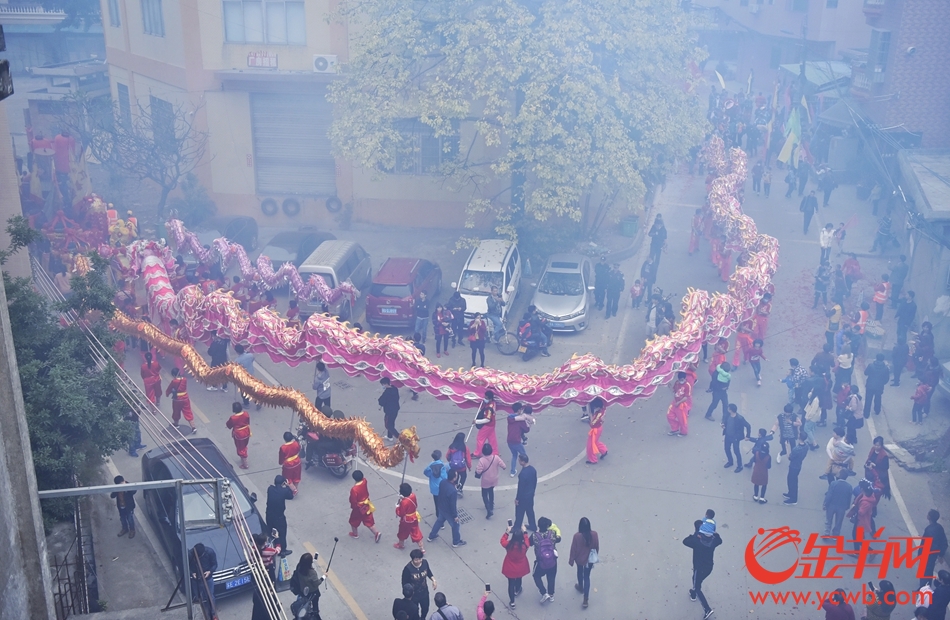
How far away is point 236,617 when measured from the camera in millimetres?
11289

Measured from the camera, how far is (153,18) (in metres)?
29.6

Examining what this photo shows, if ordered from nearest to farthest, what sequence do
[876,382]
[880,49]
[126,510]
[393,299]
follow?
[126,510] → [876,382] → [393,299] → [880,49]

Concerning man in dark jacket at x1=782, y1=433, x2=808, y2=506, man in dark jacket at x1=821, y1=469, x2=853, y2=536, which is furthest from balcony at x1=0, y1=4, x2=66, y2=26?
man in dark jacket at x1=821, y1=469, x2=853, y2=536

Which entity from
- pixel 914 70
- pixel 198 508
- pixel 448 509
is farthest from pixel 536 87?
pixel 914 70

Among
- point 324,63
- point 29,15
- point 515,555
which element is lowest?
point 515,555

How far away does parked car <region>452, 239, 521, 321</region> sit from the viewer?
2044 cm

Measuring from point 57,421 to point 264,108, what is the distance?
1929 centimetres

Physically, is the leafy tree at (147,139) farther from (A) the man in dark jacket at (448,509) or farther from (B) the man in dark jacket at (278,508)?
(A) the man in dark jacket at (448,509)

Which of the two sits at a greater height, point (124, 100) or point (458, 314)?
point (124, 100)

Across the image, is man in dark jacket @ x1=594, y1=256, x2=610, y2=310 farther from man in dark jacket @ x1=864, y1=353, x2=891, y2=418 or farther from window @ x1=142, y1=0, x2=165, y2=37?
window @ x1=142, y1=0, x2=165, y2=37

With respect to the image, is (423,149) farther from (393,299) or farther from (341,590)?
(341,590)

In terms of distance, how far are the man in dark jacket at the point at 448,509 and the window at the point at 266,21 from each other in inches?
737

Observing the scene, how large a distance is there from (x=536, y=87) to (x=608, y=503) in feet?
36.5

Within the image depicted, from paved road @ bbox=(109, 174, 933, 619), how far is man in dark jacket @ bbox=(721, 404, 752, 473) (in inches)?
11.6
